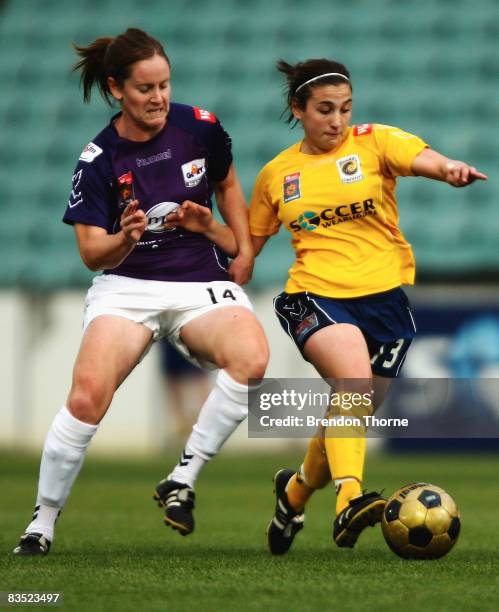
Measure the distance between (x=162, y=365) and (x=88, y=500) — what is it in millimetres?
5670

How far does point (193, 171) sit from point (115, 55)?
0.60 meters

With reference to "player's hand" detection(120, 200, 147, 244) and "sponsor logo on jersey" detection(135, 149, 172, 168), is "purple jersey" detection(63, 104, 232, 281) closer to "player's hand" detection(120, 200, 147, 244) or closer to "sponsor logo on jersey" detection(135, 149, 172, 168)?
"sponsor logo on jersey" detection(135, 149, 172, 168)

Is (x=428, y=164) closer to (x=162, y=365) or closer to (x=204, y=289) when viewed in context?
(x=204, y=289)

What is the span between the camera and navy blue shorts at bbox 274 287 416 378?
569 cm

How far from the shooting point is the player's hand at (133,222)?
207 inches

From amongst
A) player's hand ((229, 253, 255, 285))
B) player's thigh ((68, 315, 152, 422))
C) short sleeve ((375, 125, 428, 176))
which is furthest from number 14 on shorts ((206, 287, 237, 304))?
short sleeve ((375, 125, 428, 176))

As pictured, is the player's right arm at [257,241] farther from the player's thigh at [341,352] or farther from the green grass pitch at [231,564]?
the green grass pitch at [231,564]

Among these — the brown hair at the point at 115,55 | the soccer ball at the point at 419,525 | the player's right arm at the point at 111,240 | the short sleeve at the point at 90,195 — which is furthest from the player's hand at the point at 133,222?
the soccer ball at the point at 419,525

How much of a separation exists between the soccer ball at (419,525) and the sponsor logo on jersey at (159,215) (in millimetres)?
1531

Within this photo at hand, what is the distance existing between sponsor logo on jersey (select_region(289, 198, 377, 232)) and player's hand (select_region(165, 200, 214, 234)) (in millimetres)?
424

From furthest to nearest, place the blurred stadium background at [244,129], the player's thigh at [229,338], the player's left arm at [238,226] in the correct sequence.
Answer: the blurred stadium background at [244,129], the player's left arm at [238,226], the player's thigh at [229,338]

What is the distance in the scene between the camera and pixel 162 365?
1543 centimetres

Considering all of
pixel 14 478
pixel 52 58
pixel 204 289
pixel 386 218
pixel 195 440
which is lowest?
pixel 14 478

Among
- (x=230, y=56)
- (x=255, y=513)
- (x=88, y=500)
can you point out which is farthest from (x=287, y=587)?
(x=230, y=56)
